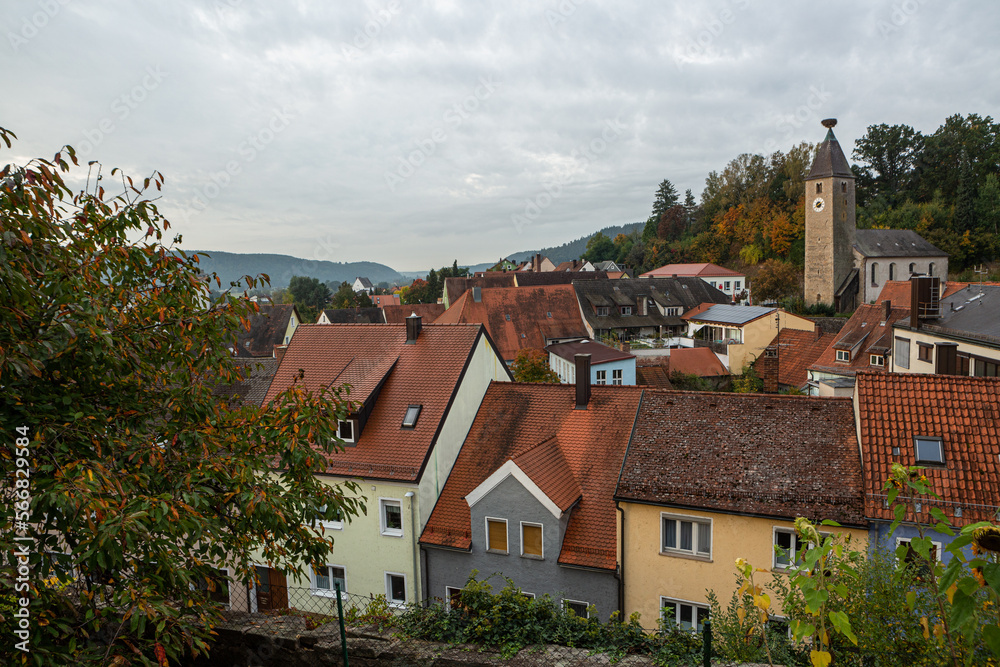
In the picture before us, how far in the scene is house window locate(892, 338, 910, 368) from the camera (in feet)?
88.1

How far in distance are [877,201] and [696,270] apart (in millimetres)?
24150

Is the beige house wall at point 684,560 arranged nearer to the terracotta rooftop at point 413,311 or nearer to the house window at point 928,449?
the house window at point 928,449

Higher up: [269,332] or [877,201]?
[877,201]

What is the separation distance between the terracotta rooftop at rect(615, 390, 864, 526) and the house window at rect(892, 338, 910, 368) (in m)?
16.8

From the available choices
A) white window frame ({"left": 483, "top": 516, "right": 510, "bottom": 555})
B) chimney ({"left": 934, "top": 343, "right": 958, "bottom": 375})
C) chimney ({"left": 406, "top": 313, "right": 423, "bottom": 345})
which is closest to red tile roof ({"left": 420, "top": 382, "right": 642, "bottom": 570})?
white window frame ({"left": 483, "top": 516, "right": 510, "bottom": 555})

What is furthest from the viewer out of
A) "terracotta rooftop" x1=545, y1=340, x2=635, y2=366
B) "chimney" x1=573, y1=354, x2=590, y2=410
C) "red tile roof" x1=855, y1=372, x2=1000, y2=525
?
"terracotta rooftop" x1=545, y1=340, x2=635, y2=366

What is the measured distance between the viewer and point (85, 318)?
4.69 m

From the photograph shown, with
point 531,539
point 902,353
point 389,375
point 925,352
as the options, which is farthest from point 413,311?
point 531,539

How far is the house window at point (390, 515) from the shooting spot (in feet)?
49.3

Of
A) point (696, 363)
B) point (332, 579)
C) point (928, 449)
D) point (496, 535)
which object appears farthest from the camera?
point (696, 363)

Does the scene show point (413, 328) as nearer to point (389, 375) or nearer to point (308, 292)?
point (389, 375)

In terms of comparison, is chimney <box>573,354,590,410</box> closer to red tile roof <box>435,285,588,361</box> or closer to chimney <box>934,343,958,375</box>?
chimney <box>934,343,958,375</box>

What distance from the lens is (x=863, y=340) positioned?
31.8m

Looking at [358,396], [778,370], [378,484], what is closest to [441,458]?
[378,484]
